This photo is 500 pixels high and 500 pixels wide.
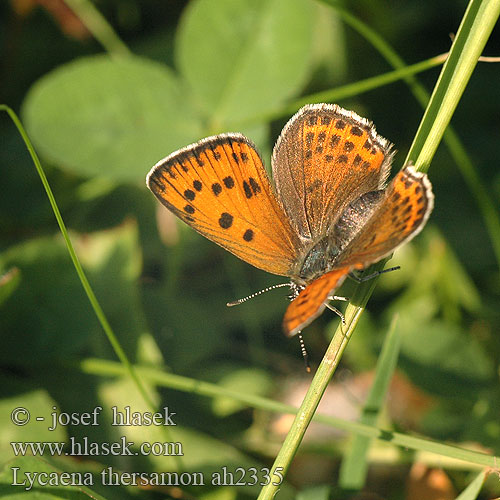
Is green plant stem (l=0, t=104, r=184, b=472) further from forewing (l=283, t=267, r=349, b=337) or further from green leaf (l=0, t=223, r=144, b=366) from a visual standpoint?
forewing (l=283, t=267, r=349, b=337)

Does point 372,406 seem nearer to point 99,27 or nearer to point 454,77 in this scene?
point 454,77

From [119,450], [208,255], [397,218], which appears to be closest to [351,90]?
[397,218]

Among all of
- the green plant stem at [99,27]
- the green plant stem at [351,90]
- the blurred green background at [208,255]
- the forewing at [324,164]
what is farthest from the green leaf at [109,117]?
the forewing at [324,164]

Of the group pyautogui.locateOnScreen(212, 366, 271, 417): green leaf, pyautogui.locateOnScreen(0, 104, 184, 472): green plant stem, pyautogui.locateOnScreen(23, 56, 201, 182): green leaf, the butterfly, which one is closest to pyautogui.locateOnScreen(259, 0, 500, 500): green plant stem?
the butterfly

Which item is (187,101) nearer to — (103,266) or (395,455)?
(103,266)

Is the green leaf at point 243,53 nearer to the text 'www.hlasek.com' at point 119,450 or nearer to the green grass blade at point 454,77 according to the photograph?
the green grass blade at point 454,77
